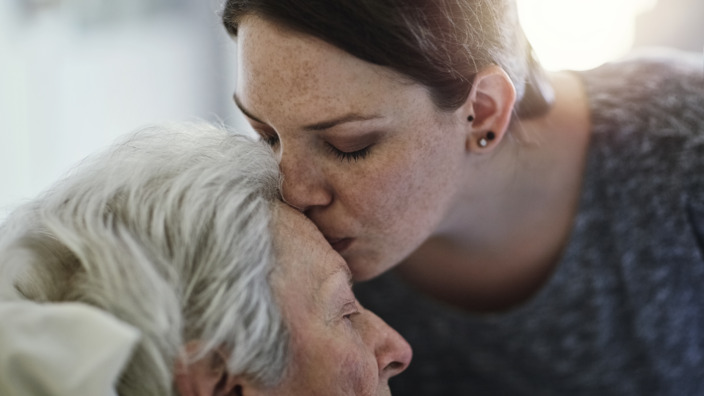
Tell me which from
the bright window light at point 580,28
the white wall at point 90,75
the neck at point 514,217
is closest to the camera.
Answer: the neck at point 514,217

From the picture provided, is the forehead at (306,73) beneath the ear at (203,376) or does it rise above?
above

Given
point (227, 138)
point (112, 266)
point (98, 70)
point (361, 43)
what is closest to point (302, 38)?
point (361, 43)

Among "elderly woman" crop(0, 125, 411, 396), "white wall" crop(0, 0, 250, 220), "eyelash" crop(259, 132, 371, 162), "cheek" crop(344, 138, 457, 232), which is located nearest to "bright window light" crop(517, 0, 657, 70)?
"white wall" crop(0, 0, 250, 220)

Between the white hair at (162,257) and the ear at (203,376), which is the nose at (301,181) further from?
the ear at (203,376)

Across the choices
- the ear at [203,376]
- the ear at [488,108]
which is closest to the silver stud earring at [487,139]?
the ear at [488,108]

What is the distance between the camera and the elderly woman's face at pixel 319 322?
92 centimetres

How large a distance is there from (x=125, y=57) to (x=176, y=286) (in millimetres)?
1950

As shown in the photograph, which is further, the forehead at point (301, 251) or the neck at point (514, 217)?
the neck at point (514, 217)

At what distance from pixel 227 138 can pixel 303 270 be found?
241mm

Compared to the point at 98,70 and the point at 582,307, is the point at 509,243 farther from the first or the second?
the point at 98,70

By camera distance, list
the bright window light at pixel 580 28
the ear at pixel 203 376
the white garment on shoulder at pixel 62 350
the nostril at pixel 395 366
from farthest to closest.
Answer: the bright window light at pixel 580 28 < the nostril at pixel 395 366 < the ear at pixel 203 376 < the white garment on shoulder at pixel 62 350

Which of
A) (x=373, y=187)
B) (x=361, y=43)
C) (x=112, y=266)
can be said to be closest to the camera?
(x=112, y=266)

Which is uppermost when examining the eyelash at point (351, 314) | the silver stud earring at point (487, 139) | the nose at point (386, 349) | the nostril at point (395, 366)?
the silver stud earring at point (487, 139)

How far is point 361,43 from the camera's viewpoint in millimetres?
940
